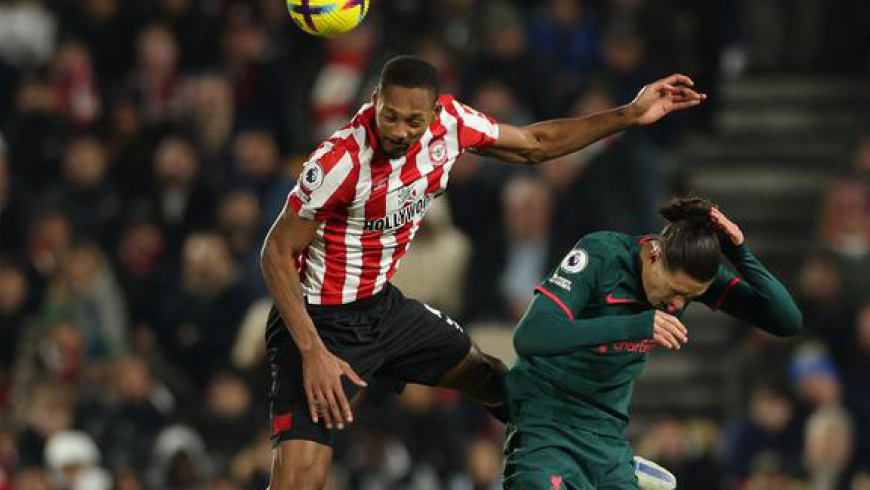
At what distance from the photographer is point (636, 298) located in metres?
7.42

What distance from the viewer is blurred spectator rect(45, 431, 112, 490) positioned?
11.3m

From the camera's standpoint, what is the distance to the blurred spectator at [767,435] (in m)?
11.4

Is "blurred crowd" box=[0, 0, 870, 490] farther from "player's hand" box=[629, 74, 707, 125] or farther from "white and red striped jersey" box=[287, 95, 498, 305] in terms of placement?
"player's hand" box=[629, 74, 707, 125]

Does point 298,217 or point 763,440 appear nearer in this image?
point 298,217

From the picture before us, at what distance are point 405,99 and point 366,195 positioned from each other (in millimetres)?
473

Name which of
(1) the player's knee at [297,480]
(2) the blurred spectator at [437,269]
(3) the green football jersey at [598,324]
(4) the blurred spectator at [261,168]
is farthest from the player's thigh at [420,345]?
(4) the blurred spectator at [261,168]

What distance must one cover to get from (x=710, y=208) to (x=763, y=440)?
4384 mm

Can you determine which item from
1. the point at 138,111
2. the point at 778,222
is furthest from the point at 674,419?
the point at 138,111

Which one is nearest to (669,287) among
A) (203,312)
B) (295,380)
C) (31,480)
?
(295,380)

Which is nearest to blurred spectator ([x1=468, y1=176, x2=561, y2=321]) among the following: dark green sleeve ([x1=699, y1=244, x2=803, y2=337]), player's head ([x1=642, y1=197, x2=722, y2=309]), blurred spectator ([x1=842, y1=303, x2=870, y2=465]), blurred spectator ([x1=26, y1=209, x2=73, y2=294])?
blurred spectator ([x1=842, y1=303, x2=870, y2=465])

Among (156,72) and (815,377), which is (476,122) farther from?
(156,72)

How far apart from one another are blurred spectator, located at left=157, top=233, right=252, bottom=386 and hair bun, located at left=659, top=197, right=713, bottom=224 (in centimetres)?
544

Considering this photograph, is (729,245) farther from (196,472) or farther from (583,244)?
(196,472)

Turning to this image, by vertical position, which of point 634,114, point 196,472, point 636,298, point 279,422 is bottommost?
point 196,472
